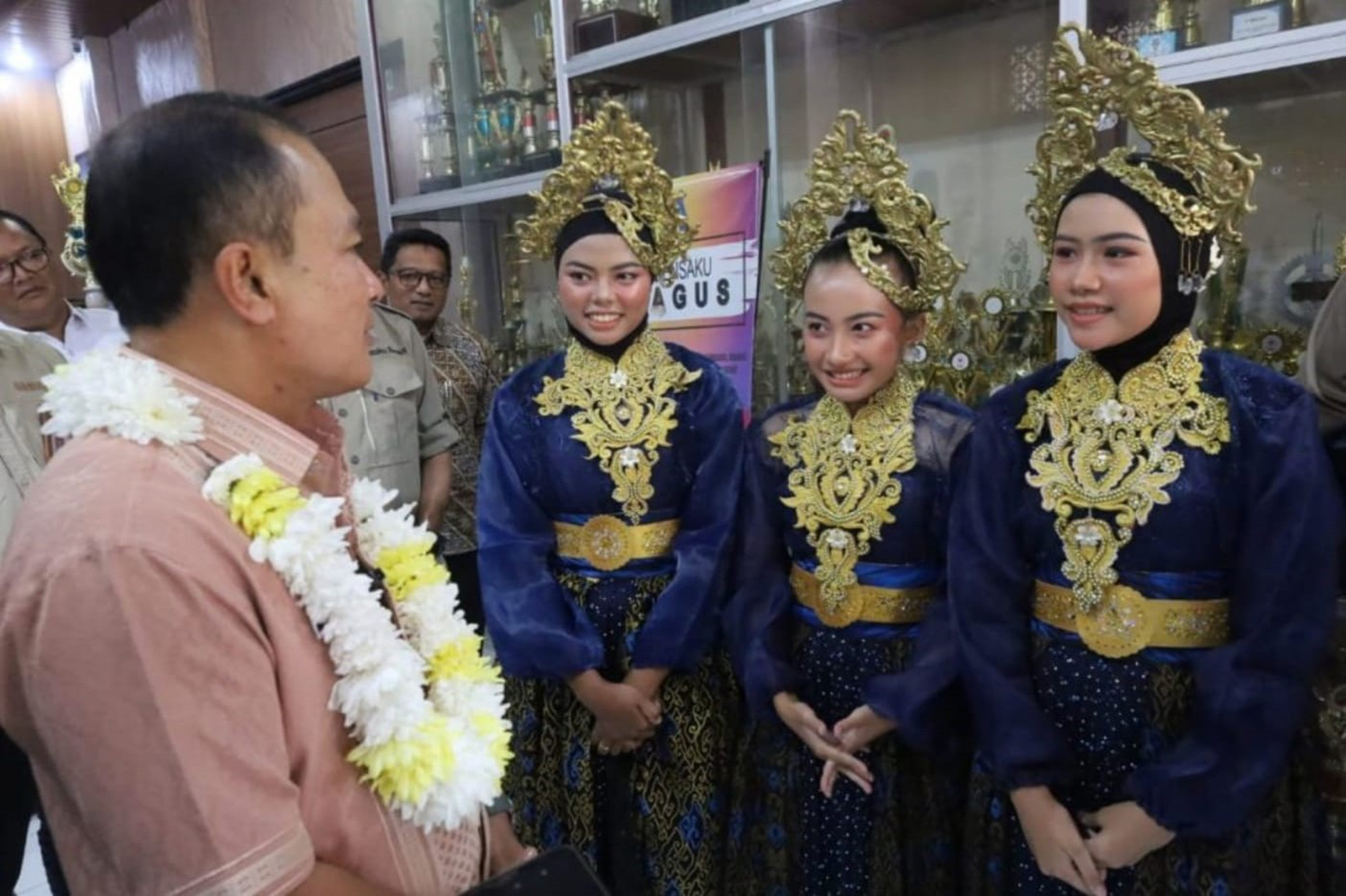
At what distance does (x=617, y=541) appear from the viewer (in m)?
1.69

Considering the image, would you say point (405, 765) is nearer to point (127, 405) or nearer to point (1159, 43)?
A: point (127, 405)

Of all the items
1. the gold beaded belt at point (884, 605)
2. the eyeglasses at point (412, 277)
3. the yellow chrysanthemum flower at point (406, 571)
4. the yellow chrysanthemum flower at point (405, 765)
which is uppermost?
the eyeglasses at point (412, 277)

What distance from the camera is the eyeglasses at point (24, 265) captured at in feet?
Result: 7.34

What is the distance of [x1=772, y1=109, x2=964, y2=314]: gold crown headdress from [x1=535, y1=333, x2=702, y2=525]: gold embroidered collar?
371mm

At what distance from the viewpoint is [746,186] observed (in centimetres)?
250

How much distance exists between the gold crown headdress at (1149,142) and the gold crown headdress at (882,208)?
0.20 meters

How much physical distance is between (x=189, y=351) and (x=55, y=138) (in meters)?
7.68

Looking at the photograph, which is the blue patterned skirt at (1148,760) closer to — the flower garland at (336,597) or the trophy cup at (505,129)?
the flower garland at (336,597)

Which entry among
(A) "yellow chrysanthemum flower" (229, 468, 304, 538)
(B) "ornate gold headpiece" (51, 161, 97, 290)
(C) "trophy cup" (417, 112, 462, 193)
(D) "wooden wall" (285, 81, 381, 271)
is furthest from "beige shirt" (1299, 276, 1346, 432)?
(D) "wooden wall" (285, 81, 381, 271)

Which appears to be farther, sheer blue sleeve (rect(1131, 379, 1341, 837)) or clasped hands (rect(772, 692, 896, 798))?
clasped hands (rect(772, 692, 896, 798))

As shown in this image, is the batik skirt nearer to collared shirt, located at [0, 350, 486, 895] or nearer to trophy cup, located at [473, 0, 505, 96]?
collared shirt, located at [0, 350, 486, 895]

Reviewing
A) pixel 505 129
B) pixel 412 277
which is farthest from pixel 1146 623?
pixel 505 129

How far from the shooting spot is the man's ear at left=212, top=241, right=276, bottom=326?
736 mm

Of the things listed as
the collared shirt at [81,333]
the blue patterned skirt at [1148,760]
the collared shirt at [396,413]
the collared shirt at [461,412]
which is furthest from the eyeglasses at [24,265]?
the blue patterned skirt at [1148,760]
